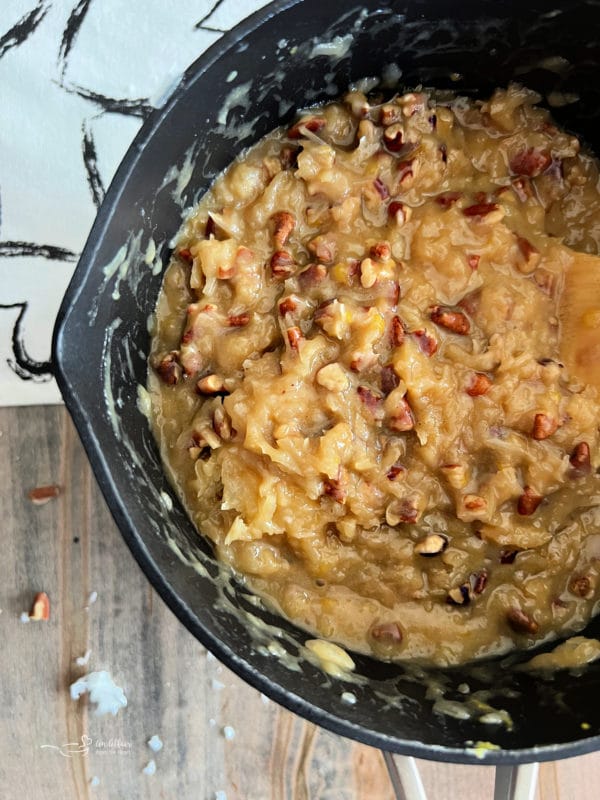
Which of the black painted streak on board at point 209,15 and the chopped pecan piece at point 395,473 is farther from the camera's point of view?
the black painted streak on board at point 209,15

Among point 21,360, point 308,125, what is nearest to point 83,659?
point 21,360

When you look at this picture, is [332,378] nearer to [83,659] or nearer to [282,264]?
[282,264]

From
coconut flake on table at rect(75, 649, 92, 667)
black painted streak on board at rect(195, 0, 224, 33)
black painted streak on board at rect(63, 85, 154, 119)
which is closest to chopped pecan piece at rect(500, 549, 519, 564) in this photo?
coconut flake on table at rect(75, 649, 92, 667)

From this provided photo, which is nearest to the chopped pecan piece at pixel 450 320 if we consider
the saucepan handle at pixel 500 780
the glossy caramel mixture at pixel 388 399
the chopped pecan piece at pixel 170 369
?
the glossy caramel mixture at pixel 388 399

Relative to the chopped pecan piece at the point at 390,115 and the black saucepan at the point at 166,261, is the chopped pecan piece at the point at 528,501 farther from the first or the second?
the chopped pecan piece at the point at 390,115

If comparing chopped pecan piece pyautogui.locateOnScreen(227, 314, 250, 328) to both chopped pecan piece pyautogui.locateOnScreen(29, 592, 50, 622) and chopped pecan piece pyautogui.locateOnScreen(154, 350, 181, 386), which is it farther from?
chopped pecan piece pyautogui.locateOnScreen(29, 592, 50, 622)

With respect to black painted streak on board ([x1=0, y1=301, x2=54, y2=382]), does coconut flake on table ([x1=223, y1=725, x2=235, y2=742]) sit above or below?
below

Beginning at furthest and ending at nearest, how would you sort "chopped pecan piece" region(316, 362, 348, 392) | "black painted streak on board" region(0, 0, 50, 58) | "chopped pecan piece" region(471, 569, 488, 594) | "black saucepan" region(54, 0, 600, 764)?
"black painted streak on board" region(0, 0, 50, 58) < "chopped pecan piece" region(471, 569, 488, 594) < "chopped pecan piece" region(316, 362, 348, 392) < "black saucepan" region(54, 0, 600, 764)
